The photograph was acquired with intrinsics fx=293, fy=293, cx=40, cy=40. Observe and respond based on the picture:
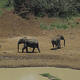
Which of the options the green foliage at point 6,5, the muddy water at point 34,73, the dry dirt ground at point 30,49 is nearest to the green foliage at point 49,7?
the green foliage at point 6,5

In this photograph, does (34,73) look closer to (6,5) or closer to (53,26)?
(53,26)

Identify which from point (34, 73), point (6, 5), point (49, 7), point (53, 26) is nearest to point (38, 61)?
point (34, 73)

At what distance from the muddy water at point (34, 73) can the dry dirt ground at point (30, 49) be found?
2.60ft

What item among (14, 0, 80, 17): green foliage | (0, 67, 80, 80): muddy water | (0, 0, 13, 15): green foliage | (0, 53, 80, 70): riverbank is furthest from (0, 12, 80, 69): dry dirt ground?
(14, 0, 80, 17): green foliage

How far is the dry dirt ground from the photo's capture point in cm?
2116

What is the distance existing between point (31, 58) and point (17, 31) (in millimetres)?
9648

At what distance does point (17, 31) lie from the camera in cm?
3123

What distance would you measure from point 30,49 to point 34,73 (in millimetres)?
6304

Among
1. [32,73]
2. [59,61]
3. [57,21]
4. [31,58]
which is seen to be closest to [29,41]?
[31,58]

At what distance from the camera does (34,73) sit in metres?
18.9

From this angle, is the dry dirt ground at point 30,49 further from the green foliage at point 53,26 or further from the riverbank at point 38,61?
the green foliage at point 53,26

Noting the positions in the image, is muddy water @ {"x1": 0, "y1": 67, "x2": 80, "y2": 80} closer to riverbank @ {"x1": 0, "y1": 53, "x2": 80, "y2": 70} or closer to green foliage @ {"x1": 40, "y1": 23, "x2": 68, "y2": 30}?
riverbank @ {"x1": 0, "y1": 53, "x2": 80, "y2": 70}

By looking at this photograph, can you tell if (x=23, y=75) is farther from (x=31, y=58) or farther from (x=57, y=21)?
(x=57, y=21)

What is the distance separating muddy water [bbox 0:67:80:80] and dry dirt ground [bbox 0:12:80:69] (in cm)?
79
